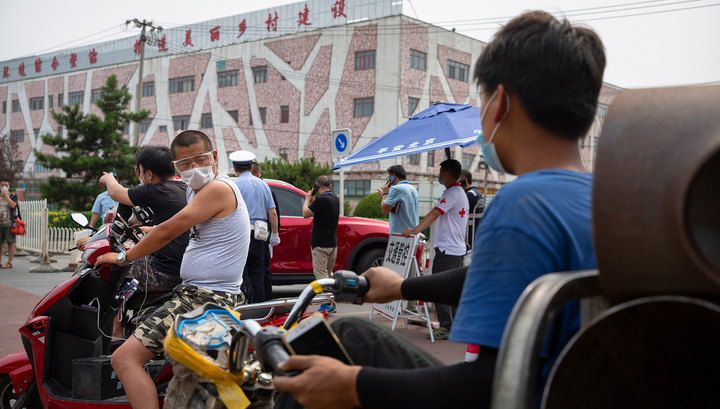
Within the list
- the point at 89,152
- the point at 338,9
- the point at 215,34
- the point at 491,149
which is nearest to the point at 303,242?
the point at 491,149

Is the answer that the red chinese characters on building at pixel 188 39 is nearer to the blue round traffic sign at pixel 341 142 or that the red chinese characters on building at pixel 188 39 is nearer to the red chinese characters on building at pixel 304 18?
the red chinese characters on building at pixel 304 18

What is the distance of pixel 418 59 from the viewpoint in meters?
39.1

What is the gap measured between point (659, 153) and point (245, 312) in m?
2.45

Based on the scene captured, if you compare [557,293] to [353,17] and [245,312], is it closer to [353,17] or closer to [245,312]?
[245,312]

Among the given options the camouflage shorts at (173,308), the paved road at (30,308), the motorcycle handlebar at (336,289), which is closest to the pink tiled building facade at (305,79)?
the paved road at (30,308)

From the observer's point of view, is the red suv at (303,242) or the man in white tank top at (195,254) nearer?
the man in white tank top at (195,254)

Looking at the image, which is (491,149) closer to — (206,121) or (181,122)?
(206,121)

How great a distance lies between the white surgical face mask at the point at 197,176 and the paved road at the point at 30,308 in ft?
6.72

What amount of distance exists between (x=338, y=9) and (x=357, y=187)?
1308 cm

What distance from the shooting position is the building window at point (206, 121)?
47688mm

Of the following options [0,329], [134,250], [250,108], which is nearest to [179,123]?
[250,108]

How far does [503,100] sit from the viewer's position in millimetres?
1304

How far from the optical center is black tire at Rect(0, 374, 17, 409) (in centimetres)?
355

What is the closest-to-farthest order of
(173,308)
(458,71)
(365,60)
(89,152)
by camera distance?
(173,308)
(89,152)
(365,60)
(458,71)
